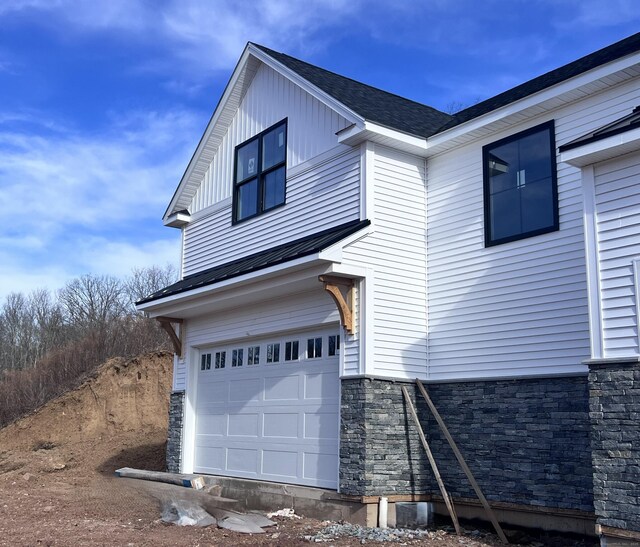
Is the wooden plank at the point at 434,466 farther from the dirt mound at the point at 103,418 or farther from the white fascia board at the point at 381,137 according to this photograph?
the dirt mound at the point at 103,418

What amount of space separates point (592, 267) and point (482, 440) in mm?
3251

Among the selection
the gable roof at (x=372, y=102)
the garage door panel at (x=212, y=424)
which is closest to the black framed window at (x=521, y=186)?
the gable roof at (x=372, y=102)

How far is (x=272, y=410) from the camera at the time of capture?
40.2ft

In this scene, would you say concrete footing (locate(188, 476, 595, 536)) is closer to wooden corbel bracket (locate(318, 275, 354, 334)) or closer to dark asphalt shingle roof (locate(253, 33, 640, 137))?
wooden corbel bracket (locate(318, 275, 354, 334))

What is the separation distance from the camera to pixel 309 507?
10734 mm

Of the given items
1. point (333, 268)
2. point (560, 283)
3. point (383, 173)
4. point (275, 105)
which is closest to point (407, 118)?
point (383, 173)

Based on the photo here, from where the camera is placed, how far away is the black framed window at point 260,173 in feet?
42.9

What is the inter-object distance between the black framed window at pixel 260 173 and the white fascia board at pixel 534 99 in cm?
294

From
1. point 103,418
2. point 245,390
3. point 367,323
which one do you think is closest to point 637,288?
point 367,323

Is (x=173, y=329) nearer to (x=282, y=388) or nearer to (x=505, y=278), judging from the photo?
(x=282, y=388)

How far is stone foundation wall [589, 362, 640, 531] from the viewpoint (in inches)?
285

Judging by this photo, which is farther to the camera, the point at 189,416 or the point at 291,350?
the point at 189,416

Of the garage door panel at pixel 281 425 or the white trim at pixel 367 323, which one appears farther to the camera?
the garage door panel at pixel 281 425

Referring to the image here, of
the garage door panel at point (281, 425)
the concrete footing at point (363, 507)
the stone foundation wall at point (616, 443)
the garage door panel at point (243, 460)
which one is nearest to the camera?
the stone foundation wall at point (616, 443)
